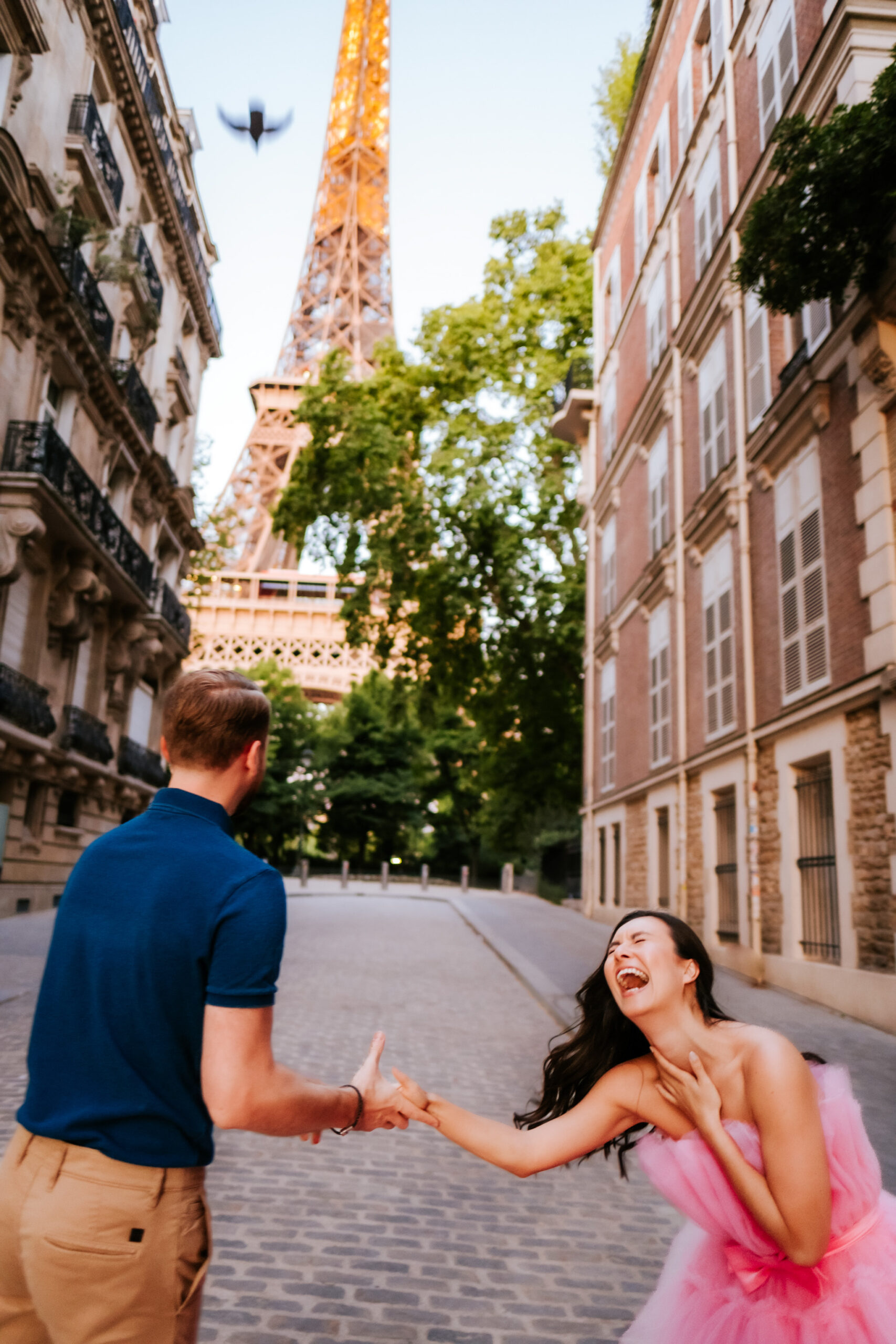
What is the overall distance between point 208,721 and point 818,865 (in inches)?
436

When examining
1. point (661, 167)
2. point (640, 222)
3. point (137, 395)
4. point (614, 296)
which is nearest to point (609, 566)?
point (614, 296)

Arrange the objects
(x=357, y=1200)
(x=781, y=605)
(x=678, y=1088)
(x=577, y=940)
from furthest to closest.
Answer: (x=577, y=940), (x=781, y=605), (x=357, y=1200), (x=678, y=1088)

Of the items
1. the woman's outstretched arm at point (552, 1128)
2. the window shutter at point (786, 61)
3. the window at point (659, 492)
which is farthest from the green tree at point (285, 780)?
the woman's outstretched arm at point (552, 1128)

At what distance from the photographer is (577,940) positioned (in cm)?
1822

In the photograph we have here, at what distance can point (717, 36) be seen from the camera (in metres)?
17.3

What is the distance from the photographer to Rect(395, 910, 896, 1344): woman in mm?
2193

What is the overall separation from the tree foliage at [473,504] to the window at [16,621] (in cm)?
863

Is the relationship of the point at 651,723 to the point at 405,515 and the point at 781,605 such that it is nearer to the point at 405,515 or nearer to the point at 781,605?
the point at 781,605

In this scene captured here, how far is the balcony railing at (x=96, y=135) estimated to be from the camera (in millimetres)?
18781

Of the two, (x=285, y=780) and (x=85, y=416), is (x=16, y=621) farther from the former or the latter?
(x=285, y=780)

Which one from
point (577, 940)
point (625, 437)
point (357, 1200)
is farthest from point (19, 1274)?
point (625, 437)

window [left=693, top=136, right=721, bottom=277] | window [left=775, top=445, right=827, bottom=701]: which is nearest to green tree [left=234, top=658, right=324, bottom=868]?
window [left=693, top=136, right=721, bottom=277]

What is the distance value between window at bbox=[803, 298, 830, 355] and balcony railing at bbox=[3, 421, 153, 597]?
11093 mm

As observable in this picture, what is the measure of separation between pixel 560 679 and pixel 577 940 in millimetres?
10227
